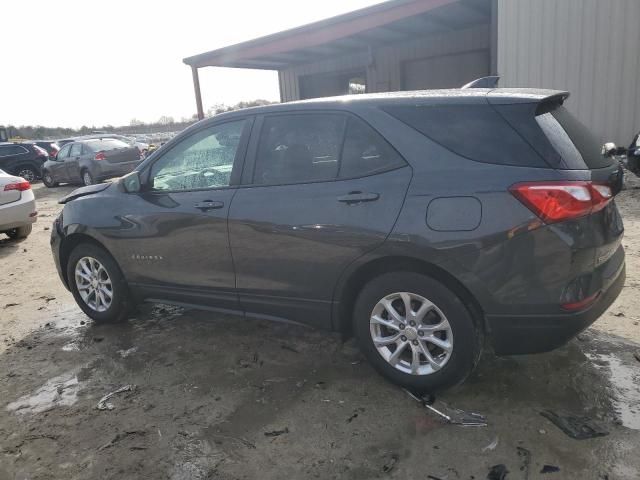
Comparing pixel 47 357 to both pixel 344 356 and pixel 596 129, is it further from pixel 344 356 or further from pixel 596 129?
pixel 596 129

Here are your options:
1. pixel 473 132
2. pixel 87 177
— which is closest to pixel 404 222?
pixel 473 132

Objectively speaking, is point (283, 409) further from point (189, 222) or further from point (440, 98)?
point (440, 98)

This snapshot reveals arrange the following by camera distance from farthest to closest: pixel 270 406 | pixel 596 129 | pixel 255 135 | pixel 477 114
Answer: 1. pixel 596 129
2. pixel 255 135
3. pixel 270 406
4. pixel 477 114

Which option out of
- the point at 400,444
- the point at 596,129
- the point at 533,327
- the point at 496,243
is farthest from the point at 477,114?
the point at 596,129

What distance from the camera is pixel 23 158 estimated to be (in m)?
19.2

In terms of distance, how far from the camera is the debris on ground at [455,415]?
267 cm

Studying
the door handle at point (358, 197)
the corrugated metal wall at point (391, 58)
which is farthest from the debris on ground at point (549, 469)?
the corrugated metal wall at point (391, 58)

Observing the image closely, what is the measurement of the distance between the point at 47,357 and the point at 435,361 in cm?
299

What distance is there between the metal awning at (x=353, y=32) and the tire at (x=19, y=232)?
782 cm

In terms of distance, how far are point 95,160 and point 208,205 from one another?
1324 cm

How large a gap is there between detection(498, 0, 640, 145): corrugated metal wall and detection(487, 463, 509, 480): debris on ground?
9847 mm

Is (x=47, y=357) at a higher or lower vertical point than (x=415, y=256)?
lower

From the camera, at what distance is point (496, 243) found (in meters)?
2.52

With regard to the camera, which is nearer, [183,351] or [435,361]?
[435,361]
